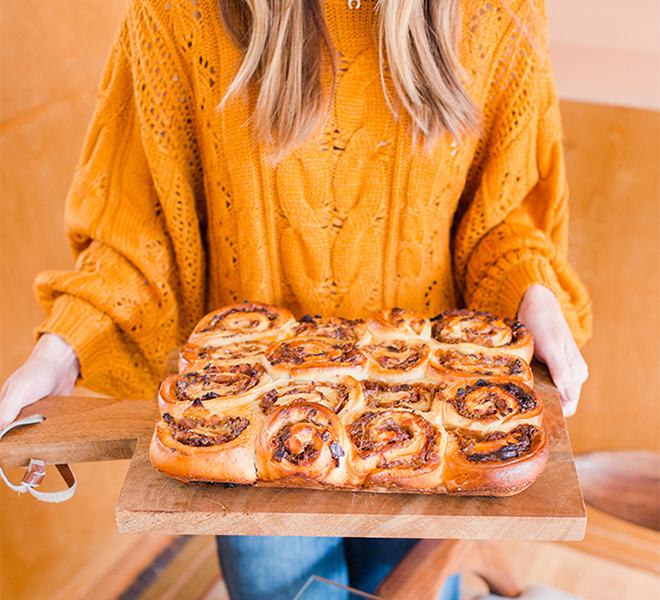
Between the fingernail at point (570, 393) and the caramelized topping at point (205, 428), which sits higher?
the caramelized topping at point (205, 428)

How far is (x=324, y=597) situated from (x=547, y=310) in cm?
52

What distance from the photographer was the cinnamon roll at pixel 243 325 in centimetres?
87

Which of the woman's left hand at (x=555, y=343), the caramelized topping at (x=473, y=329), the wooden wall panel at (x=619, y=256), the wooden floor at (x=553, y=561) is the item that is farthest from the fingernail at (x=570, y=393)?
the wooden wall panel at (x=619, y=256)

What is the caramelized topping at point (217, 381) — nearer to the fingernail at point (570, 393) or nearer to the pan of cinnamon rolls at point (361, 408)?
the pan of cinnamon rolls at point (361, 408)

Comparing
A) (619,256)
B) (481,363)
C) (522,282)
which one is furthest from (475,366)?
(619,256)

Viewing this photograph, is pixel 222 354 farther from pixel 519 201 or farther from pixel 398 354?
pixel 519 201

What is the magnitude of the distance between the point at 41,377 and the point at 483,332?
0.61 meters

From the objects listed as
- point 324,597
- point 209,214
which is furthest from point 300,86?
point 324,597

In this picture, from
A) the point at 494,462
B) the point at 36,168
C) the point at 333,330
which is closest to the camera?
the point at 494,462

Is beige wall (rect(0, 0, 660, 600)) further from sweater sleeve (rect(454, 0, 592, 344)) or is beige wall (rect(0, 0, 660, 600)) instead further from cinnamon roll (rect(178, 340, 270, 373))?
cinnamon roll (rect(178, 340, 270, 373))

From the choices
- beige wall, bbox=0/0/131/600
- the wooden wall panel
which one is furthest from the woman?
the wooden wall panel

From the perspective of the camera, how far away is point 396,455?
68 centimetres

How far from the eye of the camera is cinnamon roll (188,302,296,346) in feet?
2.86

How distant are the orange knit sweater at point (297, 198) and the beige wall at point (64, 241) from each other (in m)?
0.55
